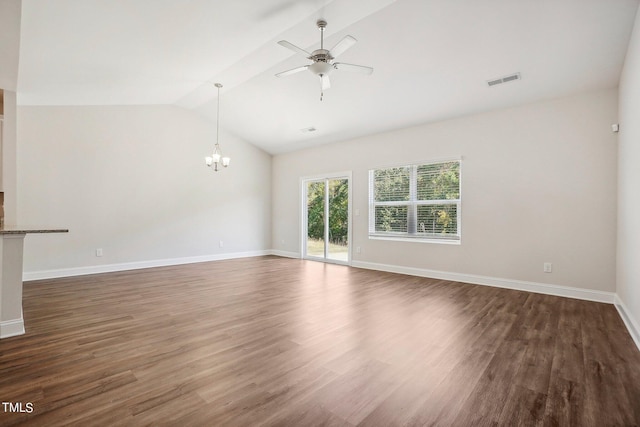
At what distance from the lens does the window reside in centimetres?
528

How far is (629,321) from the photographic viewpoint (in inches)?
116

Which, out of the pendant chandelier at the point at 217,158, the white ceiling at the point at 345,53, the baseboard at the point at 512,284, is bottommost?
the baseboard at the point at 512,284

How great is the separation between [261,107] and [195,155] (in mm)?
2036

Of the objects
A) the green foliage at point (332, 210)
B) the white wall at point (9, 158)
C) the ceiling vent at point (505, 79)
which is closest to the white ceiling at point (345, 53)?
the ceiling vent at point (505, 79)

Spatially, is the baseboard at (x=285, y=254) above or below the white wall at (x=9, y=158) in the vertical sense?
below

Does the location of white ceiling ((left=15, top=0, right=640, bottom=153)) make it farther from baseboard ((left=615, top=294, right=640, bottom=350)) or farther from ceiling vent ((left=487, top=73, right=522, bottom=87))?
baseboard ((left=615, top=294, right=640, bottom=350))

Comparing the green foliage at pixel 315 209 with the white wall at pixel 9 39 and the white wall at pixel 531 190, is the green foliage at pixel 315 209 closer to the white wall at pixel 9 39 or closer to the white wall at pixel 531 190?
the white wall at pixel 531 190

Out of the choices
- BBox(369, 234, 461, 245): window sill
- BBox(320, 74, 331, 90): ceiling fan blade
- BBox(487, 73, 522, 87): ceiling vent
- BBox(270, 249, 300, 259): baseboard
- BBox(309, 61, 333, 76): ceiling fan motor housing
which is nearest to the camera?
BBox(309, 61, 333, 76): ceiling fan motor housing

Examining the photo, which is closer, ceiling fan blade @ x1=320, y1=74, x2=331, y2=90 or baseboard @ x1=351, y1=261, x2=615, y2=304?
ceiling fan blade @ x1=320, y1=74, x2=331, y2=90

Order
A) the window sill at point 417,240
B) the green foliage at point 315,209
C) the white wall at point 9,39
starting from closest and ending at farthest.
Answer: the white wall at point 9,39 < the window sill at point 417,240 < the green foliage at point 315,209

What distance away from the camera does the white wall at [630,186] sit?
8.98 ft

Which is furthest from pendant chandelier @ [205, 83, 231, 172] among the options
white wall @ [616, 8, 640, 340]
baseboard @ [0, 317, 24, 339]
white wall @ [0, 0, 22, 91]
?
white wall @ [616, 8, 640, 340]

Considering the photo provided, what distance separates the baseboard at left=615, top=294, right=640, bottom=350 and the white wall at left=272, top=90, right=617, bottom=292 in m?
0.44

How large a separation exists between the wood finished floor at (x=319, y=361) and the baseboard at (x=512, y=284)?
198 mm
